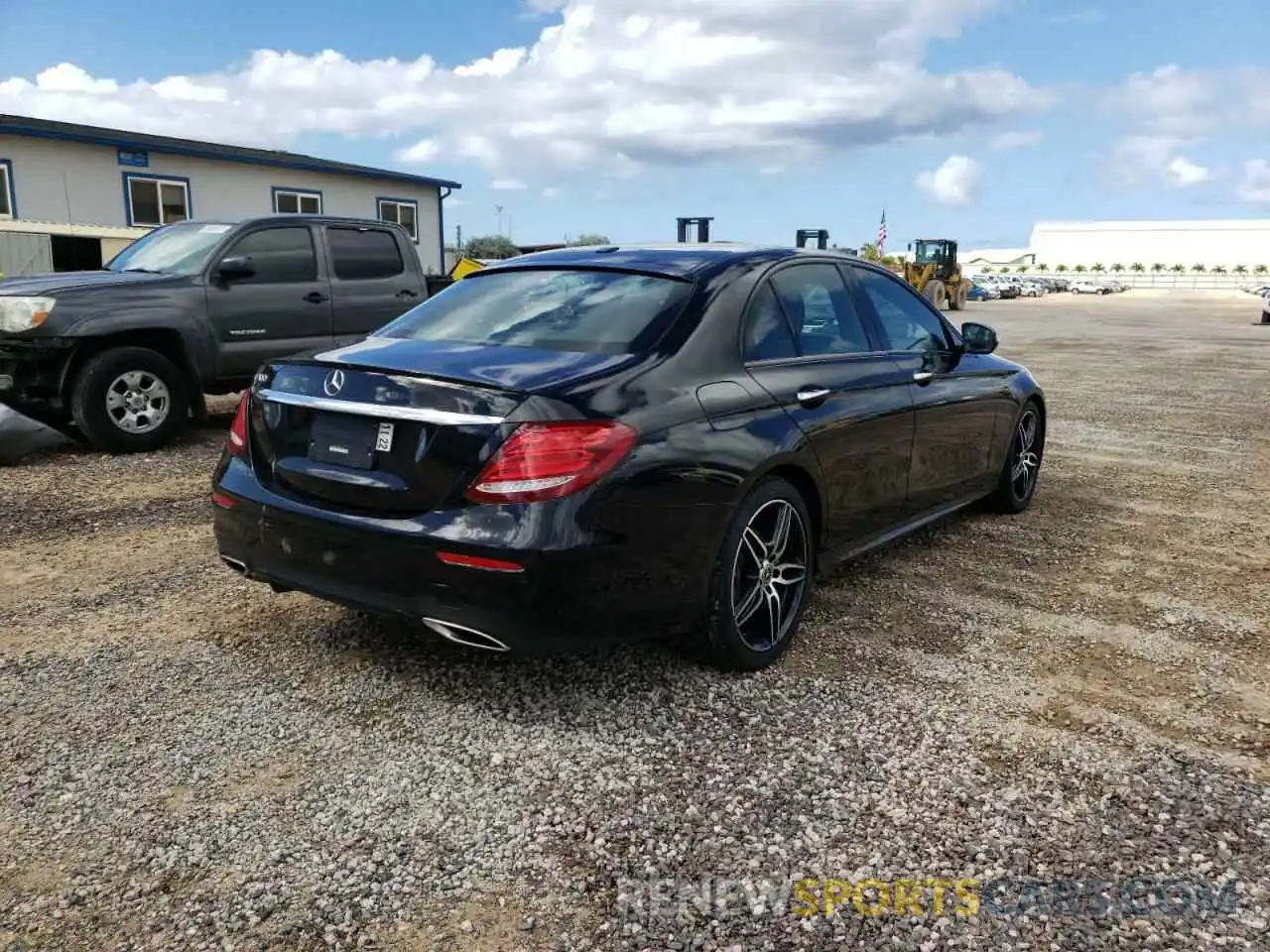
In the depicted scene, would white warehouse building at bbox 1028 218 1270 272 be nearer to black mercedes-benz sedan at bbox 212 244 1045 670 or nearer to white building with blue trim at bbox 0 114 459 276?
white building with blue trim at bbox 0 114 459 276

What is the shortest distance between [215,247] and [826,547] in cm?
597

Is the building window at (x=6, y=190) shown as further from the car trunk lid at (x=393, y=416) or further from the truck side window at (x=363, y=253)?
the car trunk lid at (x=393, y=416)

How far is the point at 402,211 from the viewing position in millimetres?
27438

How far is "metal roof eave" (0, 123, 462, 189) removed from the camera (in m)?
20.4

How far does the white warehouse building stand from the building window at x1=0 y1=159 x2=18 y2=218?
144 meters

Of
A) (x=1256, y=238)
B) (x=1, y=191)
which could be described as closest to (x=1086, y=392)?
(x=1, y=191)

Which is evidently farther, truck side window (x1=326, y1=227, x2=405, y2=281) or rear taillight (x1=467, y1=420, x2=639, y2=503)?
truck side window (x1=326, y1=227, x2=405, y2=281)

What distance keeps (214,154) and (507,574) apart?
23.4 metres

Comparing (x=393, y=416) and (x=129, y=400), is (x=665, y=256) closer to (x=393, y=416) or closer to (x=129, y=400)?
(x=393, y=416)

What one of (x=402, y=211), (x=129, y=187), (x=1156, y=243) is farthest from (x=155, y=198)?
(x=1156, y=243)

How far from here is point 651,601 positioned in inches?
129

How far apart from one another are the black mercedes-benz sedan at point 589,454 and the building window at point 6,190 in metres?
20.3

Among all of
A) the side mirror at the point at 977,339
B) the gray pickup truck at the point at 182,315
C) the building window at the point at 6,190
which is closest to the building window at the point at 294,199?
the building window at the point at 6,190

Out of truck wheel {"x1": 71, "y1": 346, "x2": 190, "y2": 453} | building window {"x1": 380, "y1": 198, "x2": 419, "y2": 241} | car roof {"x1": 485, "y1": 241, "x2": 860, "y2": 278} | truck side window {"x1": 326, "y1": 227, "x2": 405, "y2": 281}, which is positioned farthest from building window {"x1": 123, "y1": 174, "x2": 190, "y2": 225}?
car roof {"x1": 485, "y1": 241, "x2": 860, "y2": 278}
